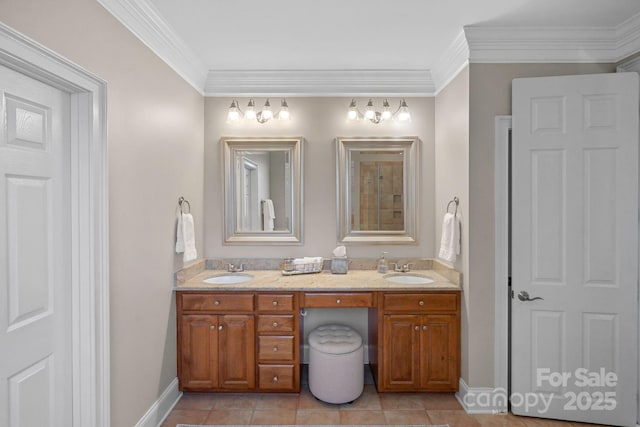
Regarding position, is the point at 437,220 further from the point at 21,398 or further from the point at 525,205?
the point at 21,398

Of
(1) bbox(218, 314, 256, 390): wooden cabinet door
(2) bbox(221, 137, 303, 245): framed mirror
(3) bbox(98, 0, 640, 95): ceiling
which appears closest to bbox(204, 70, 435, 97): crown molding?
(3) bbox(98, 0, 640, 95): ceiling

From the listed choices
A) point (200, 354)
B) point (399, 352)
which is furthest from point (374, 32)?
point (200, 354)

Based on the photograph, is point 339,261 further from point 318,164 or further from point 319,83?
point 319,83

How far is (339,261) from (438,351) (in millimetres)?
1038

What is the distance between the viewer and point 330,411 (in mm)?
2627

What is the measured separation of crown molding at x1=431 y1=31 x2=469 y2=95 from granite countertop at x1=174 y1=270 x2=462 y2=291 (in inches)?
63.1

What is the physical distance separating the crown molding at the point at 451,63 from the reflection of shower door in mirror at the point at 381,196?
2.53 feet

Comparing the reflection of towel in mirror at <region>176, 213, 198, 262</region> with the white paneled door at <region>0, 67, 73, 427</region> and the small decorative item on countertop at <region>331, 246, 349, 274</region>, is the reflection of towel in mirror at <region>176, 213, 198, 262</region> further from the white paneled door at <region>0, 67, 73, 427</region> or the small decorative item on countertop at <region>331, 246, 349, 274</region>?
the small decorative item on countertop at <region>331, 246, 349, 274</region>

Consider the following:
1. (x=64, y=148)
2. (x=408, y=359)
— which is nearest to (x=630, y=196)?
(x=408, y=359)

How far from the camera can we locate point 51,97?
1632 millimetres

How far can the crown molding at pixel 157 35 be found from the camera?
1.99m

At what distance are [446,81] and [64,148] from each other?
8.79 ft

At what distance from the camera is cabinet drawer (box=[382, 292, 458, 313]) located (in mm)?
2734

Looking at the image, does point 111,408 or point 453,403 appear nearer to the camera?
point 111,408
